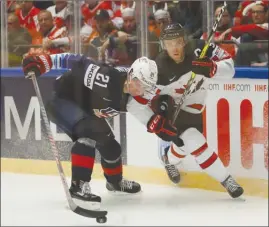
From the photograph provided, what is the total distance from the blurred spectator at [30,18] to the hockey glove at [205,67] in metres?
0.44

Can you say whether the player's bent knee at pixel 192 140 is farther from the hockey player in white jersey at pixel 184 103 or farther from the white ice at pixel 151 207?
the white ice at pixel 151 207

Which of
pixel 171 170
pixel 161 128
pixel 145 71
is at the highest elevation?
pixel 145 71

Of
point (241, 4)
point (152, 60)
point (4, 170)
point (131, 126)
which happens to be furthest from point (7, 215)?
point (241, 4)

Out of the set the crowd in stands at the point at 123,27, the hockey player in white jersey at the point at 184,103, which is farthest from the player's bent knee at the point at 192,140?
the crowd in stands at the point at 123,27

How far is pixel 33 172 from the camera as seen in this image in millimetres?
2139

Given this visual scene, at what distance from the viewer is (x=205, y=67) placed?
198 cm

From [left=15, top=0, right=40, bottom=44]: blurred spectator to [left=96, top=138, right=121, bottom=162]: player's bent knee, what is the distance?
1.12ft

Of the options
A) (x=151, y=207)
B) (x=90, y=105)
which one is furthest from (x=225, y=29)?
(x=151, y=207)

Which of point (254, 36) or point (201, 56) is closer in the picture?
point (201, 56)

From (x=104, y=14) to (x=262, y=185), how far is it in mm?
623

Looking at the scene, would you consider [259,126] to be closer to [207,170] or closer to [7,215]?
[207,170]

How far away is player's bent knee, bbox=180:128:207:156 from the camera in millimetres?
2053

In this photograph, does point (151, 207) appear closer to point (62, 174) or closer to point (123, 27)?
point (62, 174)

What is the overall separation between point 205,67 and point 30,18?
1.67 feet
